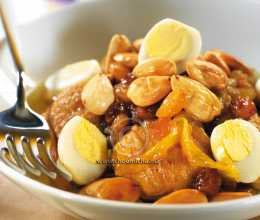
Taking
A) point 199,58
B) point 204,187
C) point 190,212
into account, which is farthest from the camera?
point 199,58

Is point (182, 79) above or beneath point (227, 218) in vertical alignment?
above

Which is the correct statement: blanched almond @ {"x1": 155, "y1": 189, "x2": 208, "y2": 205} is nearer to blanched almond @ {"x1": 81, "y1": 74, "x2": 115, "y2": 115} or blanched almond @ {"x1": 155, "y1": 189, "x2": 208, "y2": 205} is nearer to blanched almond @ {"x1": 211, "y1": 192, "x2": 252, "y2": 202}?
blanched almond @ {"x1": 211, "y1": 192, "x2": 252, "y2": 202}

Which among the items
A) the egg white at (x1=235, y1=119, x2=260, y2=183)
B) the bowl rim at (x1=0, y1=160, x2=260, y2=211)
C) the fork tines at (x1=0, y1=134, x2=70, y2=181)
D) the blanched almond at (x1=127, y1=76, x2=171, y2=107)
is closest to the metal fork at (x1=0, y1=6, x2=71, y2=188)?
the fork tines at (x1=0, y1=134, x2=70, y2=181)

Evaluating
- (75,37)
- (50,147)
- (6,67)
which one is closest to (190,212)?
(50,147)

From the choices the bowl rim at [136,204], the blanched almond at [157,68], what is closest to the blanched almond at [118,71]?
the blanched almond at [157,68]

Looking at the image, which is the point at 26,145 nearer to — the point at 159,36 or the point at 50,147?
the point at 50,147

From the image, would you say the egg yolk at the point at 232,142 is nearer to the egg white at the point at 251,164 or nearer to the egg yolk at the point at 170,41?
the egg white at the point at 251,164
